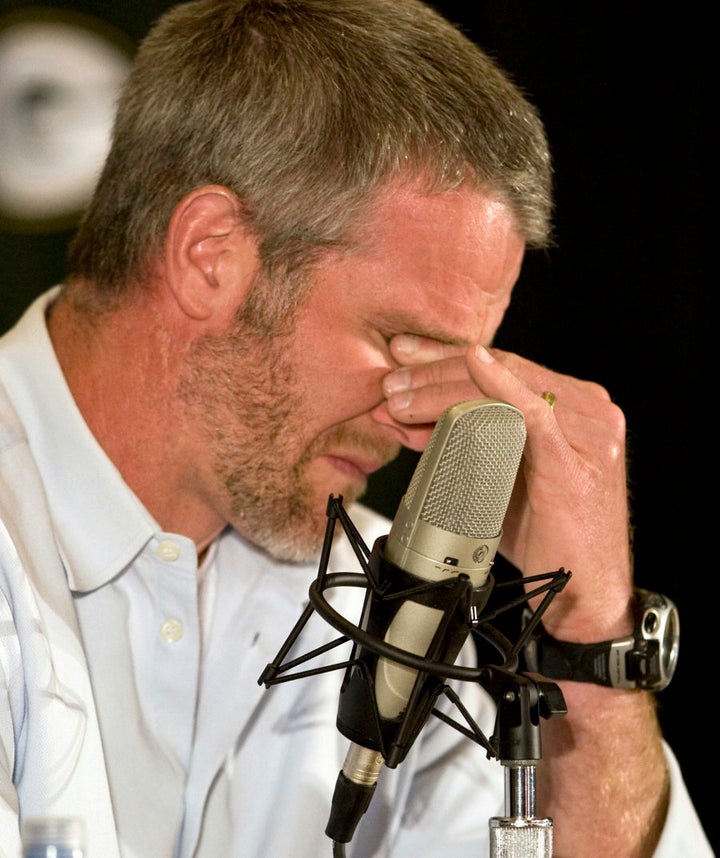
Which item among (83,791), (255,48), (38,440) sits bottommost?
(83,791)

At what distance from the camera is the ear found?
161cm

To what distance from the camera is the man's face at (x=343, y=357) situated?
1565mm

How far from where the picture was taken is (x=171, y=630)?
5.30 ft

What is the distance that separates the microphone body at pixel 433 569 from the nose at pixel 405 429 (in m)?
0.56

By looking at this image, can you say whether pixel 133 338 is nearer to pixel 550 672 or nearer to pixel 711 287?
pixel 550 672

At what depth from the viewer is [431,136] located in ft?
5.16

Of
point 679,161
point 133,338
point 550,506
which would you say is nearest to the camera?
point 550,506

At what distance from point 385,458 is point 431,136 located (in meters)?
0.45

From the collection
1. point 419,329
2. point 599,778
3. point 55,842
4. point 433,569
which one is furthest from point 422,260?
point 55,842

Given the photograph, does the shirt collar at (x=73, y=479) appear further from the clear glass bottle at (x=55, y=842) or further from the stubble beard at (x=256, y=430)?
the clear glass bottle at (x=55, y=842)

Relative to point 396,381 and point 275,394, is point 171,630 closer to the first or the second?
point 275,394

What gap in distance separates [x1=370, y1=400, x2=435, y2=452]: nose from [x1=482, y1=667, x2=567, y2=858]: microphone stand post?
2.05 feet

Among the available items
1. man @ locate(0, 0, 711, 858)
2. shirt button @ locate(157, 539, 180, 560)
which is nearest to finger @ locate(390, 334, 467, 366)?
man @ locate(0, 0, 711, 858)

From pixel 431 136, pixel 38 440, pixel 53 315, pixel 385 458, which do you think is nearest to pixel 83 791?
pixel 38 440
